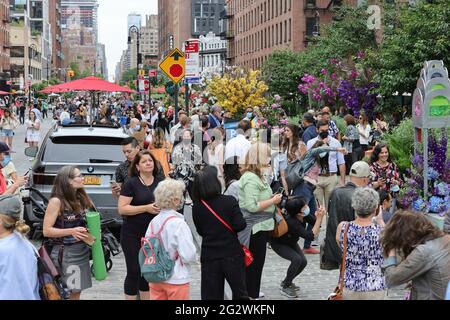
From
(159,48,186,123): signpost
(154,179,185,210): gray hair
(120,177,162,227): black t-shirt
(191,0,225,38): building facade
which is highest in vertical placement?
(191,0,225,38): building facade

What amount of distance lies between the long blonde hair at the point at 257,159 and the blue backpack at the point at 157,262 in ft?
7.27

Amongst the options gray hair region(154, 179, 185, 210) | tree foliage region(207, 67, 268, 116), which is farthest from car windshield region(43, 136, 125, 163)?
tree foliage region(207, 67, 268, 116)

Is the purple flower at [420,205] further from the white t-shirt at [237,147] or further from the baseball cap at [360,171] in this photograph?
the white t-shirt at [237,147]

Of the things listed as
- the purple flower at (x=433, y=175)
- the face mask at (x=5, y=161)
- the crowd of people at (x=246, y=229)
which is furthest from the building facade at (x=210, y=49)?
the purple flower at (x=433, y=175)

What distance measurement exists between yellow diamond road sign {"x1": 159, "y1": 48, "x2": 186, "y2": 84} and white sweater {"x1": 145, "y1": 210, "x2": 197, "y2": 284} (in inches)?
576

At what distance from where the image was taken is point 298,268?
9938 mm

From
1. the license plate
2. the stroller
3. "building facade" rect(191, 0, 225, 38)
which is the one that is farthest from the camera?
"building facade" rect(191, 0, 225, 38)

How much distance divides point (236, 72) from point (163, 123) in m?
3.52

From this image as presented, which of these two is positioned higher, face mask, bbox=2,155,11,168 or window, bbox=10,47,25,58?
window, bbox=10,47,25,58

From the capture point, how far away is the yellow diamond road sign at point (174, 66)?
21523 millimetres

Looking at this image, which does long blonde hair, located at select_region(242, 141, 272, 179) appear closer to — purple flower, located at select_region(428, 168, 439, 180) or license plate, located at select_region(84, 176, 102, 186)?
purple flower, located at select_region(428, 168, 439, 180)

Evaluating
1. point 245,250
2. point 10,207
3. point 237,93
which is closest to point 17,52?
point 237,93

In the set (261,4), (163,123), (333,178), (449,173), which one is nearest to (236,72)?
(163,123)

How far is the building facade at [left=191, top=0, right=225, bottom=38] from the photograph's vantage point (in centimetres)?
18225
